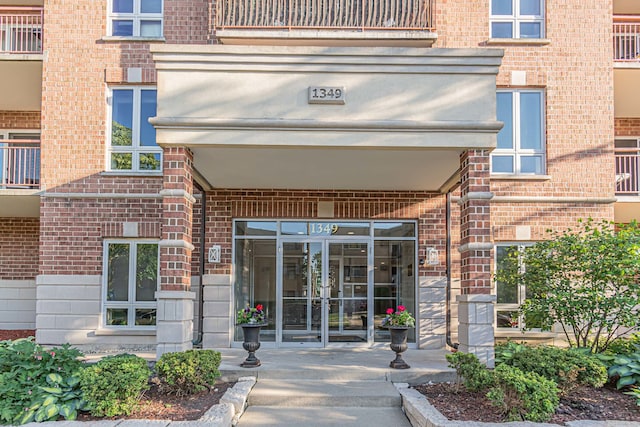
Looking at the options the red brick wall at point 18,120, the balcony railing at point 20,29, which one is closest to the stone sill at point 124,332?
the red brick wall at point 18,120

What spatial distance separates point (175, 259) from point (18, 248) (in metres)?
7.05

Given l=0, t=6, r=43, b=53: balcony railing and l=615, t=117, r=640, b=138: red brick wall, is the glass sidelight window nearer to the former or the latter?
l=615, t=117, r=640, b=138: red brick wall

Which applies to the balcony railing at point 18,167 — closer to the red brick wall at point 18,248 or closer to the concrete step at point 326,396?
the red brick wall at point 18,248

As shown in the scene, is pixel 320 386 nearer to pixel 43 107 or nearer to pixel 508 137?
pixel 508 137

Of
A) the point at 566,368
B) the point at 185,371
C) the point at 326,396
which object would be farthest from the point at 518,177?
the point at 185,371

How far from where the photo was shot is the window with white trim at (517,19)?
455 inches

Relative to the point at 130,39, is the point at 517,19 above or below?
above

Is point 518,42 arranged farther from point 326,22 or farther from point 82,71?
point 82,71

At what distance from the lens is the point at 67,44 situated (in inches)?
442

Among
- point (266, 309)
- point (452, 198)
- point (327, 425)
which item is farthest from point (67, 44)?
point (327, 425)

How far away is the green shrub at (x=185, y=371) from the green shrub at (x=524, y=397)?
351 centimetres

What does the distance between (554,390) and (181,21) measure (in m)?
9.89

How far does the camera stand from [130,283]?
36.4 feet

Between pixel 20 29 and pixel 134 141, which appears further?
pixel 20 29
